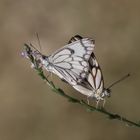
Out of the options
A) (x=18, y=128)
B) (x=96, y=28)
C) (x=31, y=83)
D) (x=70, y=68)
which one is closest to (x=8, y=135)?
(x=18, y=128)

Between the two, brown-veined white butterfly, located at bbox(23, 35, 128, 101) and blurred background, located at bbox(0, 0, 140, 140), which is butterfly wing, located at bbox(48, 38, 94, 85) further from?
blurred background, located at bbox(0, 0, 140, 140)

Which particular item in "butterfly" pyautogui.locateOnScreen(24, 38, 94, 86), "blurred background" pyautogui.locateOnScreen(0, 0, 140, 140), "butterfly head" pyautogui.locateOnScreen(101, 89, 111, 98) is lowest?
"butterfly head" pyautogui.locateOnScreen(101, 89, 111, 98)

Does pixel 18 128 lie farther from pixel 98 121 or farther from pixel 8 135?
pixel 98 121

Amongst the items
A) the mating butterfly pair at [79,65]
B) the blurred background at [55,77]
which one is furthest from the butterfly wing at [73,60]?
the blurred background at [55,77]

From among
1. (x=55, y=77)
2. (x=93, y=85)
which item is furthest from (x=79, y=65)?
(x=55, y=77)

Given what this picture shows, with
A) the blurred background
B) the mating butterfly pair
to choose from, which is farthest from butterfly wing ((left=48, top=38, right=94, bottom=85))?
the blurred background

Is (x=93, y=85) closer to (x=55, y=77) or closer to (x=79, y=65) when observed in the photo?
(x=79, y=65)

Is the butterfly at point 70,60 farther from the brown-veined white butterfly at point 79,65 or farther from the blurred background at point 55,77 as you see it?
the blurred background at point 55,77
